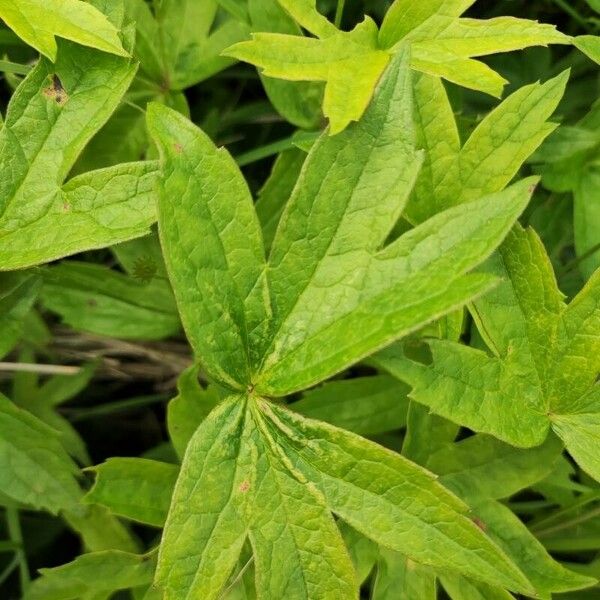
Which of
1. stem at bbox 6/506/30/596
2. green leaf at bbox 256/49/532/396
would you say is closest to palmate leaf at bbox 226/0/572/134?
green leaf at bbox 256/49/532/396

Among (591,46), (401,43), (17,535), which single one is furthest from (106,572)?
(591,46)

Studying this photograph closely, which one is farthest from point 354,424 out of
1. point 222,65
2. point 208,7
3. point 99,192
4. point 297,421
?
point 208,7

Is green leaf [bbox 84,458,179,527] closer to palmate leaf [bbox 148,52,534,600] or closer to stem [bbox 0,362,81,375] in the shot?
palmate leaf [bbox 148,52,534,600]

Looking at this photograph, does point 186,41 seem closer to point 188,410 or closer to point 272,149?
point 272,149

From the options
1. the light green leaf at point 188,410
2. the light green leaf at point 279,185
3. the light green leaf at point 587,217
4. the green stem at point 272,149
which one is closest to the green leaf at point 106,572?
the light green leaf at point 188,410

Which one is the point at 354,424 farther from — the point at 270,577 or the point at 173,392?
the point at 173,392

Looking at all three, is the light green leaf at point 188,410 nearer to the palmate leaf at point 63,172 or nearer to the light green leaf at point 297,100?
the palmate leaf at point 63,172

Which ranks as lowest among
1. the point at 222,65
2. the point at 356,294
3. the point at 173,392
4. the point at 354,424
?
the point at 173,392
